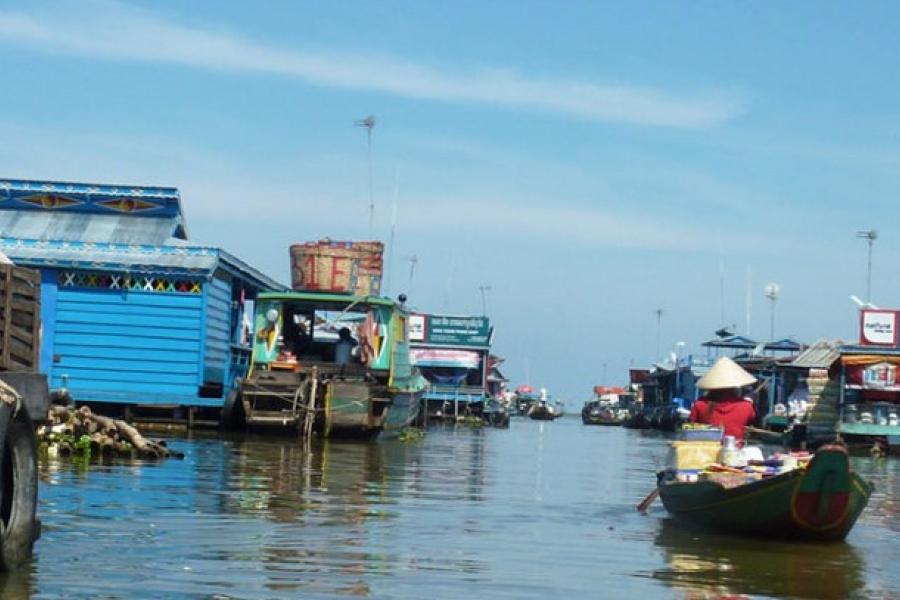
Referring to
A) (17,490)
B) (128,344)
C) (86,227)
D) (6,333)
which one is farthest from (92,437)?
(86,227)

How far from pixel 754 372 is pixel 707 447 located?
4291 centimetres

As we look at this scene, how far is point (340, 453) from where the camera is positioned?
22312 millimetres

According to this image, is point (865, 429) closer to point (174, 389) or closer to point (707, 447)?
point (174, 389)

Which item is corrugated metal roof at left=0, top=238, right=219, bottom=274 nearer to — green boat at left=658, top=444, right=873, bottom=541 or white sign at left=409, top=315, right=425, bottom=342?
green boat at left=658, top=444, right=873, bottom=541

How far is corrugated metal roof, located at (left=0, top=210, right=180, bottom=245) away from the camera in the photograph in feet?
97.3

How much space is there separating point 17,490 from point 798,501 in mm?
6191

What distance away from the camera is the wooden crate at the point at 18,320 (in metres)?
8.88

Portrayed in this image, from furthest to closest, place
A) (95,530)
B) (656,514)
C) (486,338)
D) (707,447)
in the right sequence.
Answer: (486,338)
(656,514)
(707,447)
(95,530)

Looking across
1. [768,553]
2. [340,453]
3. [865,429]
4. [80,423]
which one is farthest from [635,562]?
[865,429]

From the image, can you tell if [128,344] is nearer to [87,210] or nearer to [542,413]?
[87,210]

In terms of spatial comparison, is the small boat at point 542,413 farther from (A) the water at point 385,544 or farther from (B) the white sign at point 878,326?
(A) the water at point 385,544

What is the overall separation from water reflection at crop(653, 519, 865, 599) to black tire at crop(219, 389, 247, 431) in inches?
624

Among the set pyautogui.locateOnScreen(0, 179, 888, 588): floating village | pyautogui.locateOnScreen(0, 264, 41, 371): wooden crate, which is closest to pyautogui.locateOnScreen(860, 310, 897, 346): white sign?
pyautogui.locateOnScreen(0, 179, 888, 588): floating village

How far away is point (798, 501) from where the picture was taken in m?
11.7
